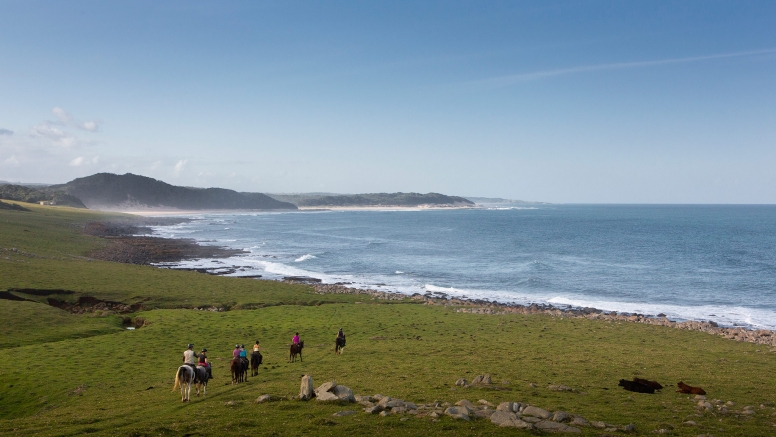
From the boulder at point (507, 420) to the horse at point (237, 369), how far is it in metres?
12.2

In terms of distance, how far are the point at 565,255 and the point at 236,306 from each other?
74.9 meters

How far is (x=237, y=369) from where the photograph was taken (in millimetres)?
21656

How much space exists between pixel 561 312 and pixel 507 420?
3868cm

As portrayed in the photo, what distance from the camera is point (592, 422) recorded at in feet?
48.5

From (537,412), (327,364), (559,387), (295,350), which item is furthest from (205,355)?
(559,387)

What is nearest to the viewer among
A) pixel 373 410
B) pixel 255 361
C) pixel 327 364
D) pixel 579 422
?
pixel 579 422

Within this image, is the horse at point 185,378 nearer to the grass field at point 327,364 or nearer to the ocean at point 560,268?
the grass field at point 327,364

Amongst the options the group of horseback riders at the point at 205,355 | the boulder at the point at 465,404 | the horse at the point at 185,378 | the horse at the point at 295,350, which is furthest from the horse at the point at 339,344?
the boulder at the point at 465,404

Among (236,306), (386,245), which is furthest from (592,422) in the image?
(386,245)

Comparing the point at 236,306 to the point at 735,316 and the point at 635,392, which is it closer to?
the point at 635,392

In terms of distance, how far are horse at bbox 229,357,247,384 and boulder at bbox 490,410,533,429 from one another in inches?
480

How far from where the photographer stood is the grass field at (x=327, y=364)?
15.2 metres

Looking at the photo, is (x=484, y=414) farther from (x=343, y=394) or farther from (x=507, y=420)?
(x=343, y=394)

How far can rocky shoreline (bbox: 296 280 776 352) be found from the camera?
38.1 metres
